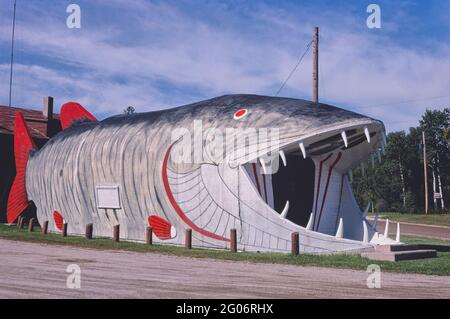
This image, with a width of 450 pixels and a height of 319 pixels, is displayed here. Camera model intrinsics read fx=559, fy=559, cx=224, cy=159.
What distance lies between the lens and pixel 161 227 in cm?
1762

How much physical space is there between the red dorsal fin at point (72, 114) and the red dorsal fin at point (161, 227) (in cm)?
954

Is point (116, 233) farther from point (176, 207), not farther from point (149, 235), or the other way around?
point (176, 207)

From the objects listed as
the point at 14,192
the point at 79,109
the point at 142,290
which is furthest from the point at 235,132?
the point at 14,192

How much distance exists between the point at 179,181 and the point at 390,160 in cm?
5742

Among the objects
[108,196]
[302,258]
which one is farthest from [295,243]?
[108,196]

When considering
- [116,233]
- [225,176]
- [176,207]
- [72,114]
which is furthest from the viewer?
[72,114]

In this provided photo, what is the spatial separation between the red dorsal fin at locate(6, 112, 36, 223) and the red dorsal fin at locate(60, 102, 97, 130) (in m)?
1.86

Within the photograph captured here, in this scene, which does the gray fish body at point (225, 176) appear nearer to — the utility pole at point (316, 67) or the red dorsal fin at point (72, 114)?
the red dorsal fin at point (72, 114)

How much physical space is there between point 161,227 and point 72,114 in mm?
10886

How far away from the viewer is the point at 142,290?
818 centimetres

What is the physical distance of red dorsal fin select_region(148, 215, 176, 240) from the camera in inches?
682

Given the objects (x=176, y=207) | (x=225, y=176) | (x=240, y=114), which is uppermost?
(x=240, y=114)

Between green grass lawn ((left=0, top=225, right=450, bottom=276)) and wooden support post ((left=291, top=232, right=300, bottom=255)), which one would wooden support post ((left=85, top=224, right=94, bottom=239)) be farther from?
wooden support post ((left=291, top=232, right=300, bottom=255))

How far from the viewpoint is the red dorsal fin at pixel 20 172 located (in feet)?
85.8
